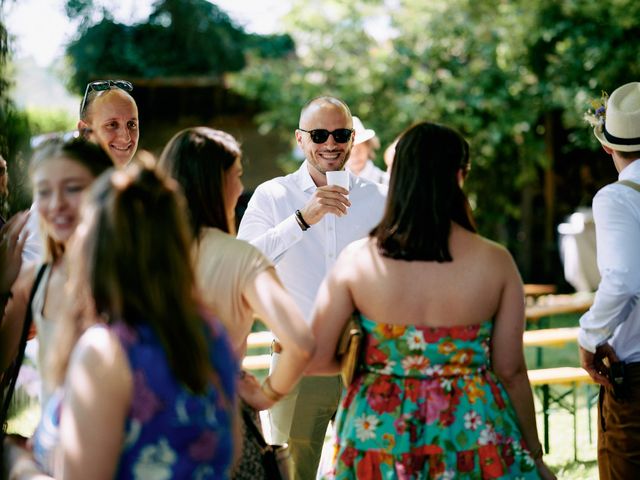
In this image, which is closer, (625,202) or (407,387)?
(407,387)

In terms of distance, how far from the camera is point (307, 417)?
4.11m

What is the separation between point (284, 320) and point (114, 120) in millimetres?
1951

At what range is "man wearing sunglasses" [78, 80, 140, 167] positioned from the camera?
418cm

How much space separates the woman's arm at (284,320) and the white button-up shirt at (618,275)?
56.7 inches

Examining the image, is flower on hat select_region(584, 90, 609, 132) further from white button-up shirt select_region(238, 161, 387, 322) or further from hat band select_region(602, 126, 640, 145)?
A: white button-up shirt select_region(238, 161, 387, 322)

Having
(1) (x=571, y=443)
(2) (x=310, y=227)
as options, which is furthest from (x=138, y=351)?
(1) (x=571, y=443)

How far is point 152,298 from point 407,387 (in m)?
1.03

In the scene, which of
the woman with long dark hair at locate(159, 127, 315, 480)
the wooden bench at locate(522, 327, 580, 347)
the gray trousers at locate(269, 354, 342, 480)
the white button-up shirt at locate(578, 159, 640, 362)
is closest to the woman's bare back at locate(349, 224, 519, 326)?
the woman with long dark hair at locate(159, 127, 315, 480)

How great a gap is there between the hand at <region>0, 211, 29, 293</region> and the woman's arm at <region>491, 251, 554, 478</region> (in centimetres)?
147

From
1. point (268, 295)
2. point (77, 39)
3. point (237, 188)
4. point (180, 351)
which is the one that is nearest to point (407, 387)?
point (268, 295)

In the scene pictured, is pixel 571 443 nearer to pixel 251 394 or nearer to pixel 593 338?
pixel 593 338

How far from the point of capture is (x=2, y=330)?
8.77 ft

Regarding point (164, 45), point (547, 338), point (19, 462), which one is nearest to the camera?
point (19, 462)

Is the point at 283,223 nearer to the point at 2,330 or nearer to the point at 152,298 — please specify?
the point at 2,330
